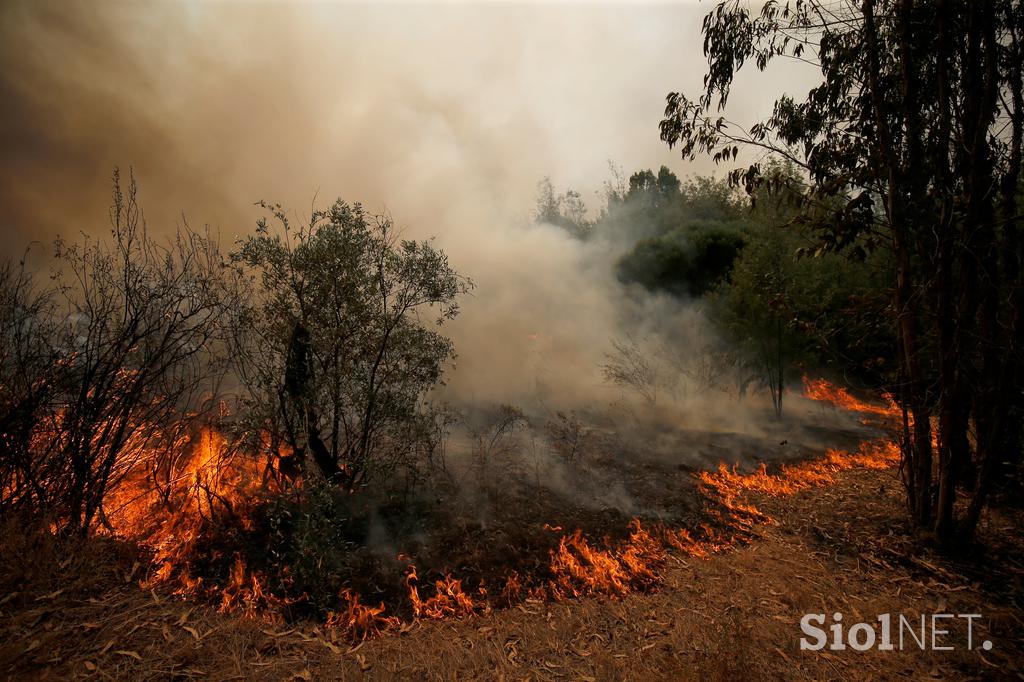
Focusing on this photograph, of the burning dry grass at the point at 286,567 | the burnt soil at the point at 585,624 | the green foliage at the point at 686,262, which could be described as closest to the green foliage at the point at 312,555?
the burning dry grass at the point at 286,567

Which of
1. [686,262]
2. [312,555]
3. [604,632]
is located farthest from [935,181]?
[686,262]

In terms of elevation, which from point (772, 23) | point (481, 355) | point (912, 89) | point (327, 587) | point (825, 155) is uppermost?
point (772, 23)

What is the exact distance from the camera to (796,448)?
9930 mm

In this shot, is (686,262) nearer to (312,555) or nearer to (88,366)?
(312,555)

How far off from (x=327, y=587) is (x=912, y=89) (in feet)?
29.8

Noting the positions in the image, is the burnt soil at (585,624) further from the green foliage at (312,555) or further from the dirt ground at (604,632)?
the green foliage at (312,555)

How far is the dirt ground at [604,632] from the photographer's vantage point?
11.1 feet

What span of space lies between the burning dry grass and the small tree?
94 centimetres

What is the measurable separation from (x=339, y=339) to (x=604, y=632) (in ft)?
16.3

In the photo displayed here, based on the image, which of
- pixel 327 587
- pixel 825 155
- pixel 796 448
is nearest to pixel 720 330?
pixel 796 448

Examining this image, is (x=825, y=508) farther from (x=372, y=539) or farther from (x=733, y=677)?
(x=372, y=539)

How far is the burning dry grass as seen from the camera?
445 centimetres

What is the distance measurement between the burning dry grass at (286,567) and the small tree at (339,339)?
0.94m

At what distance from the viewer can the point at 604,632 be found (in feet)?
13.3
